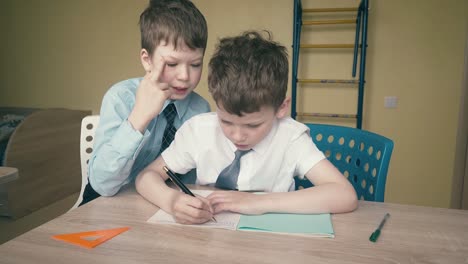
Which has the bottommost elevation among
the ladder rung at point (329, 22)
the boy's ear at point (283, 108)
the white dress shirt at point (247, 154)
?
the white dress shirt at point (247, 154)

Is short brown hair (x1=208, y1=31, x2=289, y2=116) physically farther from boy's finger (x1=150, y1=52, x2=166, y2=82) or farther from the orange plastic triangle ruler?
the orange plastic triangle ruler

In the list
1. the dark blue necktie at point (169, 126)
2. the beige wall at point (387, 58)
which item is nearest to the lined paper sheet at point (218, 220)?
the dark blue necktie at point (169, 126)

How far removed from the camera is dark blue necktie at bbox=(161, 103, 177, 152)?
124 centimetres

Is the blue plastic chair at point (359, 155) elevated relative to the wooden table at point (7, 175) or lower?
elevated

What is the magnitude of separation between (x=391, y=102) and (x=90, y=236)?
97.7 inches

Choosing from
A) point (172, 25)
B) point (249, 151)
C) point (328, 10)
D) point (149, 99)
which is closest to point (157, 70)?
point (149, 99)

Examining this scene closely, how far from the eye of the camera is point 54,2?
10.5 feet

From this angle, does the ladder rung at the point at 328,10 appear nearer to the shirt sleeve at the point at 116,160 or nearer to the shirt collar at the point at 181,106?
the shirt collar at the point at 181,106

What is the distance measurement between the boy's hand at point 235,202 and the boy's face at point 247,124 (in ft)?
0.59

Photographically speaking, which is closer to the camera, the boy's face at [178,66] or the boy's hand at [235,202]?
the boy's hand at [235,202]

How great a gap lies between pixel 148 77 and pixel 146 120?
127mm

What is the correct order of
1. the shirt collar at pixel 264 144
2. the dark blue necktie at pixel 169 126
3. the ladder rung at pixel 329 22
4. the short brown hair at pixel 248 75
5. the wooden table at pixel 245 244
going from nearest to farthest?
the wooden table at pixel 245 244 → the short brown hair at pixel 248 75 → the shirt collar at pixel 264 144 → the dark blue necktie at pixel 169 126 → the ladder rung at pixel 329 22

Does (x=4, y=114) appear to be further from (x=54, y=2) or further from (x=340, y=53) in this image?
(x=340, y=53)

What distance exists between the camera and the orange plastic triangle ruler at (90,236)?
0.62m
